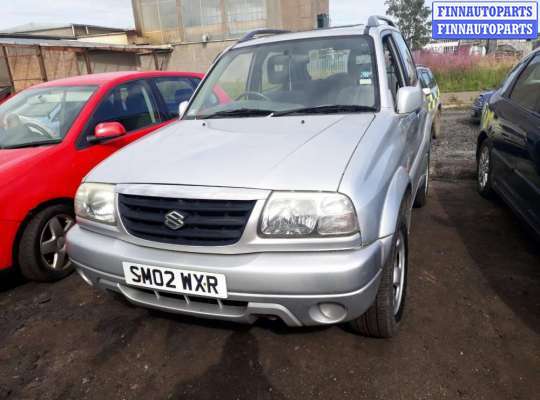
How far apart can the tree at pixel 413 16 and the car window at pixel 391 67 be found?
5142cm

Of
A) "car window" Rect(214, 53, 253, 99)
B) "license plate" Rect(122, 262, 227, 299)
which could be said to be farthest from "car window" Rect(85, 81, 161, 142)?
"license plate" Rect(122, 262, 227, 299)

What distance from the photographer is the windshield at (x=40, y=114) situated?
3574 mm

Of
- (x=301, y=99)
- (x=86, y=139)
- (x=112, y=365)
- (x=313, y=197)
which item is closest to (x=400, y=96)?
(x=301, y=99)

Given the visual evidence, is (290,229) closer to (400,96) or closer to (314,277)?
(314,277)

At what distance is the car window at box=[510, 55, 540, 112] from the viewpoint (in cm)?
341

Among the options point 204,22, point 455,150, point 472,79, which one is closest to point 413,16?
point 204,22

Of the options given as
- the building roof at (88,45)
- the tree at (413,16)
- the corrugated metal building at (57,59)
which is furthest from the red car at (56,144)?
the tree at (413,16)

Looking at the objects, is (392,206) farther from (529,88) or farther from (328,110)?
(529,88)

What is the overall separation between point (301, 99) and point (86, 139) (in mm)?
1941

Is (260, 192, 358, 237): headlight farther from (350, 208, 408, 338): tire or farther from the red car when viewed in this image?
the red car

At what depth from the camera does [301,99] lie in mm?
2900

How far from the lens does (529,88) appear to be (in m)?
3.70

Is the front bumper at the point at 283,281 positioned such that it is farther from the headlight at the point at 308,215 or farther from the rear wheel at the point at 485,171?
the rear wheel at the point at 485,171

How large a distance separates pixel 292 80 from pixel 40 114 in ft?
7.95
